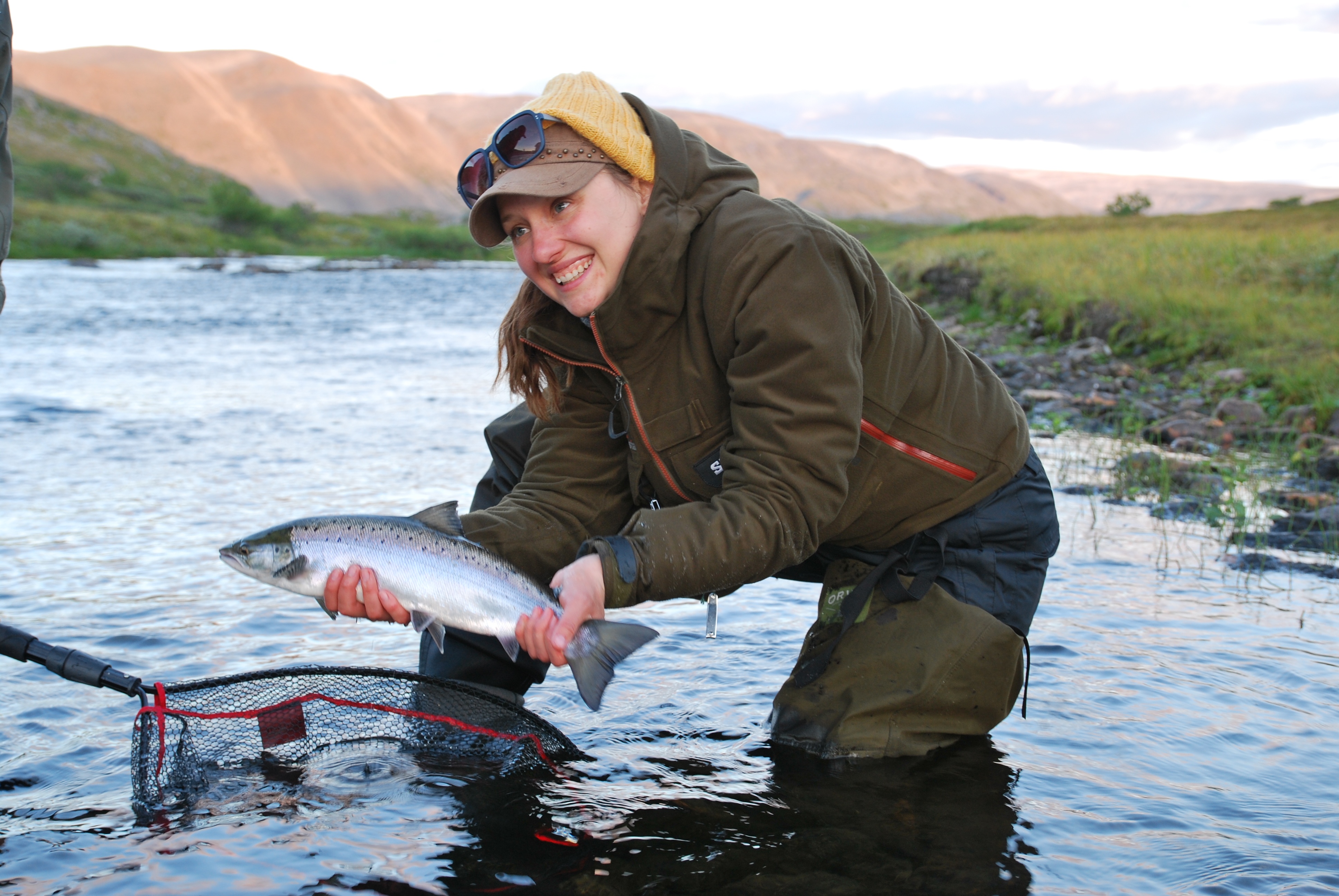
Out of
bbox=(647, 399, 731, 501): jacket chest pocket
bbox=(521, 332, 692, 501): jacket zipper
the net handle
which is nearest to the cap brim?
bbox=(521, 332, 692, 501): jacket zipper

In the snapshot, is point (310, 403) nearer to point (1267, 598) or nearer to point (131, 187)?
point (1267, 598)

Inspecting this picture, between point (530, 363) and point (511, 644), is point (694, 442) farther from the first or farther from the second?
point (511, 644)

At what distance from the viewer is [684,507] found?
8.80 ft

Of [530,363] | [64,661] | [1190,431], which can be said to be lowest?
[64,661]

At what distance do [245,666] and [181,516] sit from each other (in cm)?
289

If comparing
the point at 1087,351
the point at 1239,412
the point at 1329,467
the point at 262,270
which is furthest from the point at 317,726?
the point at 262,270

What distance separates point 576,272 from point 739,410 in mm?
585

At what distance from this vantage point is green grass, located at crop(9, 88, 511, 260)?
209ft

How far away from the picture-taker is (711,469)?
3.02 metres

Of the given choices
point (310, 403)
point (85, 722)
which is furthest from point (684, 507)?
point (310, 403)

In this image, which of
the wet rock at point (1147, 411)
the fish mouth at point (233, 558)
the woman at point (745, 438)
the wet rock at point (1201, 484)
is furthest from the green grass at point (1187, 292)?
the fish mouth at point (233, 558)

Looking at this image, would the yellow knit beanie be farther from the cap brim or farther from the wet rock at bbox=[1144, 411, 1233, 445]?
the wet rock at bbox=[1144, 411, 1233, 445]

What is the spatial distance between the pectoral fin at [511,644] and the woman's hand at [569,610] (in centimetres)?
15

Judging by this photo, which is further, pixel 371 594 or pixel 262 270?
pixel 262 270
